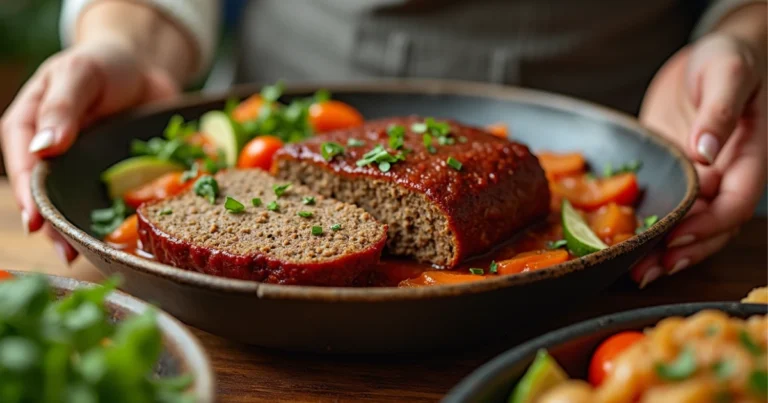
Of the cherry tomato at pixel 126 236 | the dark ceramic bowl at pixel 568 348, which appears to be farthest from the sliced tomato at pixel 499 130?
the dark ceramic bowl at pixel 568 348

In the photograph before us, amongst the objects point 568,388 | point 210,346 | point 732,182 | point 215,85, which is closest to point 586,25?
point 732,182

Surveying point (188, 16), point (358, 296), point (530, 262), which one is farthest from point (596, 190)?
point (188, 16)

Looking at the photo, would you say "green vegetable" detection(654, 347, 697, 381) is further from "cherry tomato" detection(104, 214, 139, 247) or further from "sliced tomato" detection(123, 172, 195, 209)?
"sliced tomato" detection(123, 172, 195, 209)

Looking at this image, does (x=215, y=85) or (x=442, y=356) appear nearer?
(x=442, y=356)

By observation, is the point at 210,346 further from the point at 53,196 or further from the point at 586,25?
the point at 586,25

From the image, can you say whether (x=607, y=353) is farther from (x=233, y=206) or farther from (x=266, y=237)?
(x=233, y=206)
